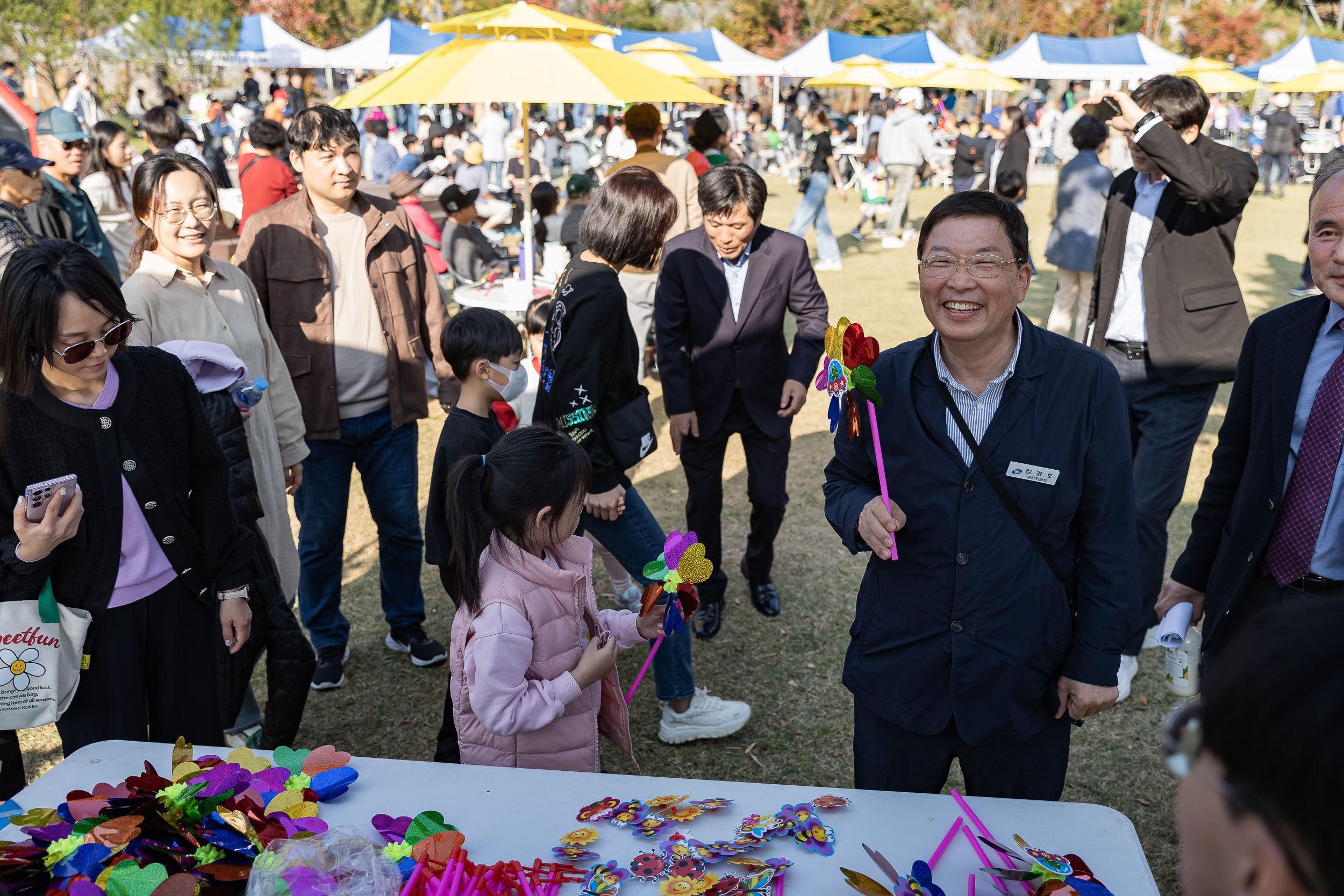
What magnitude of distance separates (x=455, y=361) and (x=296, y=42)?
21.3 metres

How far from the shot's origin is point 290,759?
2006 millimetres

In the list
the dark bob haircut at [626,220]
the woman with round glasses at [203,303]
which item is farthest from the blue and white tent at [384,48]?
the dark bob haircut at [626,220]

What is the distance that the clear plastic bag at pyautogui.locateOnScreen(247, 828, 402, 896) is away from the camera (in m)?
1.60

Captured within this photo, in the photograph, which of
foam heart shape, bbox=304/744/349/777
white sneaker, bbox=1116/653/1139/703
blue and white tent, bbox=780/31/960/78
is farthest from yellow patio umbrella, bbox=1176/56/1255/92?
foam heart shape, bbox=304/744/349/777

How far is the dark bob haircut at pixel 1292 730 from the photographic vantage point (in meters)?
0.65

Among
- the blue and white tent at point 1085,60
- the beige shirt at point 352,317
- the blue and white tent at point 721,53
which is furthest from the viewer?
the blue and white tent at point 1085,60

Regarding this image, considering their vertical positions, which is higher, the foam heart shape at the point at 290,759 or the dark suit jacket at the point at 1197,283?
the dark suit jacket at the point at 1197,283

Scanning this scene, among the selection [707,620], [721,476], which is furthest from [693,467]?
[707,620]

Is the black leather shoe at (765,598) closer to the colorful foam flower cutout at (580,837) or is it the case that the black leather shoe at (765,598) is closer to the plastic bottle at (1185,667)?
the plastic bottle at (1185,667)

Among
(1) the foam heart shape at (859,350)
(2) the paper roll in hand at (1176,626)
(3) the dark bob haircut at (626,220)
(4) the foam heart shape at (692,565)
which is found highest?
(3) the dark bob haircut at (626,220)

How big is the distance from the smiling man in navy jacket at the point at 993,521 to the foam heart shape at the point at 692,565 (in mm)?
329

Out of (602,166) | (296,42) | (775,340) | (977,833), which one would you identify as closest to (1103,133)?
(775,340)

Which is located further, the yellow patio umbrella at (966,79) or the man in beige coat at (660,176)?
the yellow patio umbrella at (966,79)

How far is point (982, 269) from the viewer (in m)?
1.95
